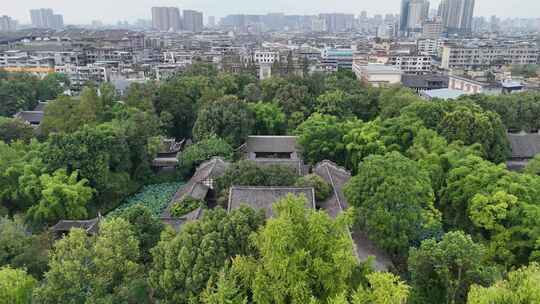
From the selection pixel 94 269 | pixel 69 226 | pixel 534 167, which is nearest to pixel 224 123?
Result: pixel 69 226

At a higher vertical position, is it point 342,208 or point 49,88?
point 49,88

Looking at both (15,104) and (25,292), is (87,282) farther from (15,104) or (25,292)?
(15,104)

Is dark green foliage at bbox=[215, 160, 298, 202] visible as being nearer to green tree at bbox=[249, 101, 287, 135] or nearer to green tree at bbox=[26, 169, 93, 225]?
green tree at bbox=[26, 169, 93, 225]

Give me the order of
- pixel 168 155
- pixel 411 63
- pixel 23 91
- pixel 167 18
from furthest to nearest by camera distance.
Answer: pixel 167 18 < pixel 411 63 < pixel 23 91 < pixel 168 155

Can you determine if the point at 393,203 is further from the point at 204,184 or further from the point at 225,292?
the point at 204,184

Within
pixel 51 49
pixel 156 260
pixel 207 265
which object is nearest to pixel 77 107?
pixel 156 260

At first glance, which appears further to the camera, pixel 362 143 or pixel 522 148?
pixel 522 148
